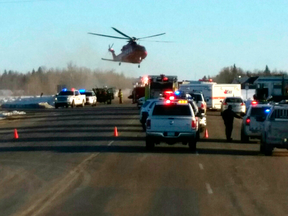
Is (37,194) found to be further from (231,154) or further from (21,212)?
(231,154)

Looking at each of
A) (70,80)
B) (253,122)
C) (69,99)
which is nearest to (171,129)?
(253,122)

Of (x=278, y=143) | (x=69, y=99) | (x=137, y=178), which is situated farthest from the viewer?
(x=69, y=99)

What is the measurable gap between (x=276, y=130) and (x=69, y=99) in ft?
149

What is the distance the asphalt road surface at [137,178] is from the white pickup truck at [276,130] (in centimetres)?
45

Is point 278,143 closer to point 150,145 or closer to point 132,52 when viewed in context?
point 150,145

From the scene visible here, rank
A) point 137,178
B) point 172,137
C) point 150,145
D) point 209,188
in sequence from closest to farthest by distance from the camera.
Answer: point 209,188 < point 137,178 < point 172,137 < point 150,145

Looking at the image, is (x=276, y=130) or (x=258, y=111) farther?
(x=258, y=111)

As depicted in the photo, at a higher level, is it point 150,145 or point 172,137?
point 172,137

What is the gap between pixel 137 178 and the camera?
16.9 m

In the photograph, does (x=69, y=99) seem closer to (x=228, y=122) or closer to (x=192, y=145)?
(x=228, y=122)

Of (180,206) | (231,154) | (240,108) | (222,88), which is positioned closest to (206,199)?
(180,206)

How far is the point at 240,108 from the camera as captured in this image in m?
51.5

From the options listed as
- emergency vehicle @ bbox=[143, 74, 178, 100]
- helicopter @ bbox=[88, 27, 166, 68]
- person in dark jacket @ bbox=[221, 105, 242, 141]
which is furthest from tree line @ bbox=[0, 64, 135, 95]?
person in dark jacket @ bbox=[221, 105, 242, 141]

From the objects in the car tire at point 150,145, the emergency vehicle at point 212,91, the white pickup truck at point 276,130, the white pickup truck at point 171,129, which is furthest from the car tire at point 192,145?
the emergency vehicle at point 212,91
